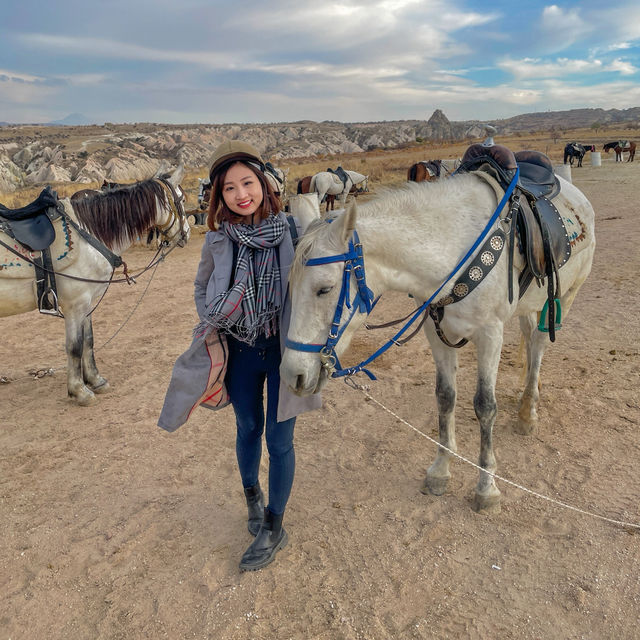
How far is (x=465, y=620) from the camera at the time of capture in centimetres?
221

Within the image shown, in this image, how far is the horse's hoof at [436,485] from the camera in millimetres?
3135

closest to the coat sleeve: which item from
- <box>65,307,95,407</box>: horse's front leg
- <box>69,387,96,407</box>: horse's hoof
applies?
<box>65,307,95,407</box>: horse's front leg

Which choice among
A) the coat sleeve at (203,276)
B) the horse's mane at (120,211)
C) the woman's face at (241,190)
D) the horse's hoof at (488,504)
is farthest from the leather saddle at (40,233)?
the horse's hoof at (488,504)

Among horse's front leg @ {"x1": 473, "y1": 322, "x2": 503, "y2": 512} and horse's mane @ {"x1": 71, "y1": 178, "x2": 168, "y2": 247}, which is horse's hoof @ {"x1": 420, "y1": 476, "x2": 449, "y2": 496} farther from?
horse's mane @ {"x1": 71, "y1": 178, "x2": 168, "y2": 247}

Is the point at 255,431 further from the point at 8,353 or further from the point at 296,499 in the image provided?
the point at 8,353

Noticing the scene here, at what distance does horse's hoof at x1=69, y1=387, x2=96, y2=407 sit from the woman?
2.69m

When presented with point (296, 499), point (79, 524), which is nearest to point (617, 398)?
point (296, 499)

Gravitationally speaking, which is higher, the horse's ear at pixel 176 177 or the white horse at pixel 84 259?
the horse's ear at pixel 176 177

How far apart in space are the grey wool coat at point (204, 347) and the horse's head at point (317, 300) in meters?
0.11

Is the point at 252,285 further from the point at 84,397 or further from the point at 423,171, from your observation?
the point at 423,171

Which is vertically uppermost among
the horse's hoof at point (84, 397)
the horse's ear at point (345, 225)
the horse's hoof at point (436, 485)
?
the horse's ear at point (345, 225)

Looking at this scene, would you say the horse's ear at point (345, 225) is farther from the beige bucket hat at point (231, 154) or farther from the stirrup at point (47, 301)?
the stirrup at point (47, 301)

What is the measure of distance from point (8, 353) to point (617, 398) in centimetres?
681

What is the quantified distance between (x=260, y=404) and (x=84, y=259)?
2.91m
